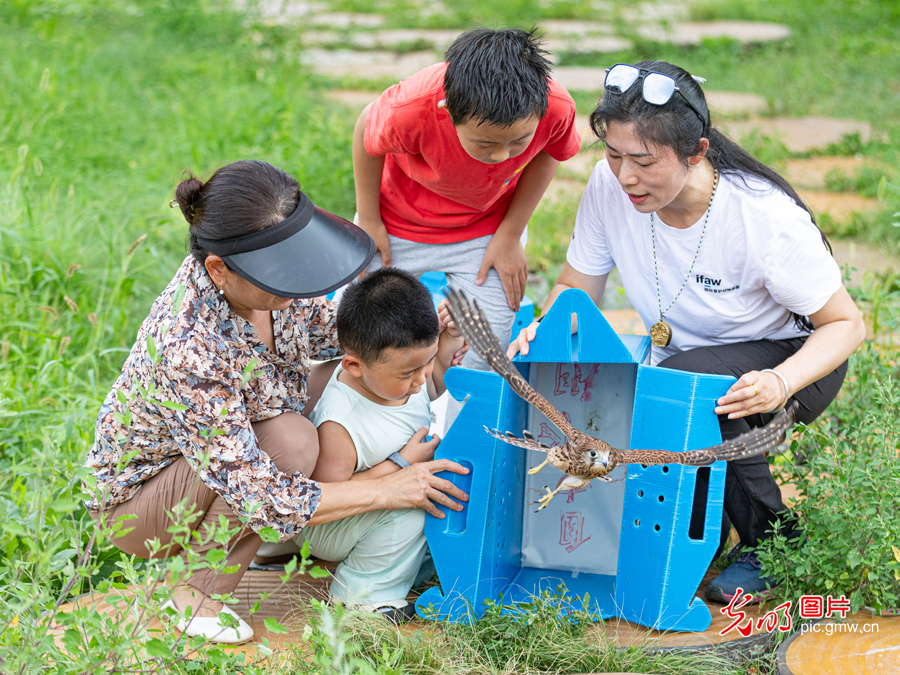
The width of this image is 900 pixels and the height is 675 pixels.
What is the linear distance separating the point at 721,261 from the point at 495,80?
84 centimetres

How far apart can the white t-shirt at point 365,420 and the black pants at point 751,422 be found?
82cm

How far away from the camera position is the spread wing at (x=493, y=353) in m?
1.97

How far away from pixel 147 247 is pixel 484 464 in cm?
250

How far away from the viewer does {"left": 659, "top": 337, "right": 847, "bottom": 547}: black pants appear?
2230mm

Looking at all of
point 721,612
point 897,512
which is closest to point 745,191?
point 897,512

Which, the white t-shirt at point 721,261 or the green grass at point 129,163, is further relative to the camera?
the white t-shirt at point 721,261

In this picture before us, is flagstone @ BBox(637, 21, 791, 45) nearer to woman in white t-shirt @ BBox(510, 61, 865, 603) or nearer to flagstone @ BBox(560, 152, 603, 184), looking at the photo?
flagstone @ BBox(560, 152, 603, 184)

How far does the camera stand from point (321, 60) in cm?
850

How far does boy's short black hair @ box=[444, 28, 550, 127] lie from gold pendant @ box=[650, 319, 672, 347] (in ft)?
2.42

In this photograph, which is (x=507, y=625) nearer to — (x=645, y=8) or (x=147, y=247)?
(x=147, y=247)

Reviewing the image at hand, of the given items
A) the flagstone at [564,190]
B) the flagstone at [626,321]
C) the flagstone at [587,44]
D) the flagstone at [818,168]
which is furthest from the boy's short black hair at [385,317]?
the flagstone at [587,44]

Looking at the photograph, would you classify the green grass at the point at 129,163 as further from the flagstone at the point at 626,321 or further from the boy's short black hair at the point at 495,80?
the flagstone at the point at 626,321

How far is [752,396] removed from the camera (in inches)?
79.5

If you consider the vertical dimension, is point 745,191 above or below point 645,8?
below
